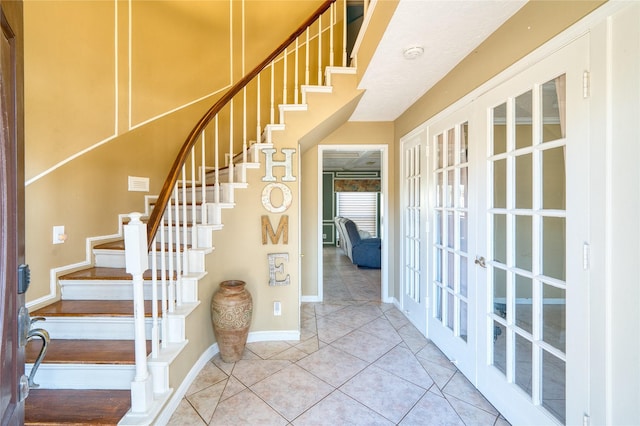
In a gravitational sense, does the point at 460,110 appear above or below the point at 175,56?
below

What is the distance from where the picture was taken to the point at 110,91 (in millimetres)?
2752

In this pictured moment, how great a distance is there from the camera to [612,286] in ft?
3.89

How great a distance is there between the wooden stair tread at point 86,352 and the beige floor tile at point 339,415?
45.8 inches

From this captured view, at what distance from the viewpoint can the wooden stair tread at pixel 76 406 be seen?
4.89 ft

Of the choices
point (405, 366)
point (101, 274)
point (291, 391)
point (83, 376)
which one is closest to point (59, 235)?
point (101, 274)

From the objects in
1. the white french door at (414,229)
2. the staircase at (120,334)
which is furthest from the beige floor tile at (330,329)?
the staircase at (120,334)

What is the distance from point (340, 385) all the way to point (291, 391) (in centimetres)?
37

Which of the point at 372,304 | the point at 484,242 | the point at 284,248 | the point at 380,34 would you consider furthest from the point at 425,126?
the point at 372,304

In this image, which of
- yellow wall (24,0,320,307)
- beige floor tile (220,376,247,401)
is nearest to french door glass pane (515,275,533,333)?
beige floor tile (220,376,247,401)

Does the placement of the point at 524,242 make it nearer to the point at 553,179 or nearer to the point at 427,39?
the point at 553,179

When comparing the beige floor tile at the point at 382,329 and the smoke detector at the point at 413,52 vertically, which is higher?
the smoke detector at the point at 413,52

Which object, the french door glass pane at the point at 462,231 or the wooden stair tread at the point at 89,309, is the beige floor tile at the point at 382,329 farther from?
the wooden stair tread at the point at 89,309

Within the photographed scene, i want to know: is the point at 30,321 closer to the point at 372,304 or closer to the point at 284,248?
the point at 284,248

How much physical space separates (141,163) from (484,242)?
134 inches
